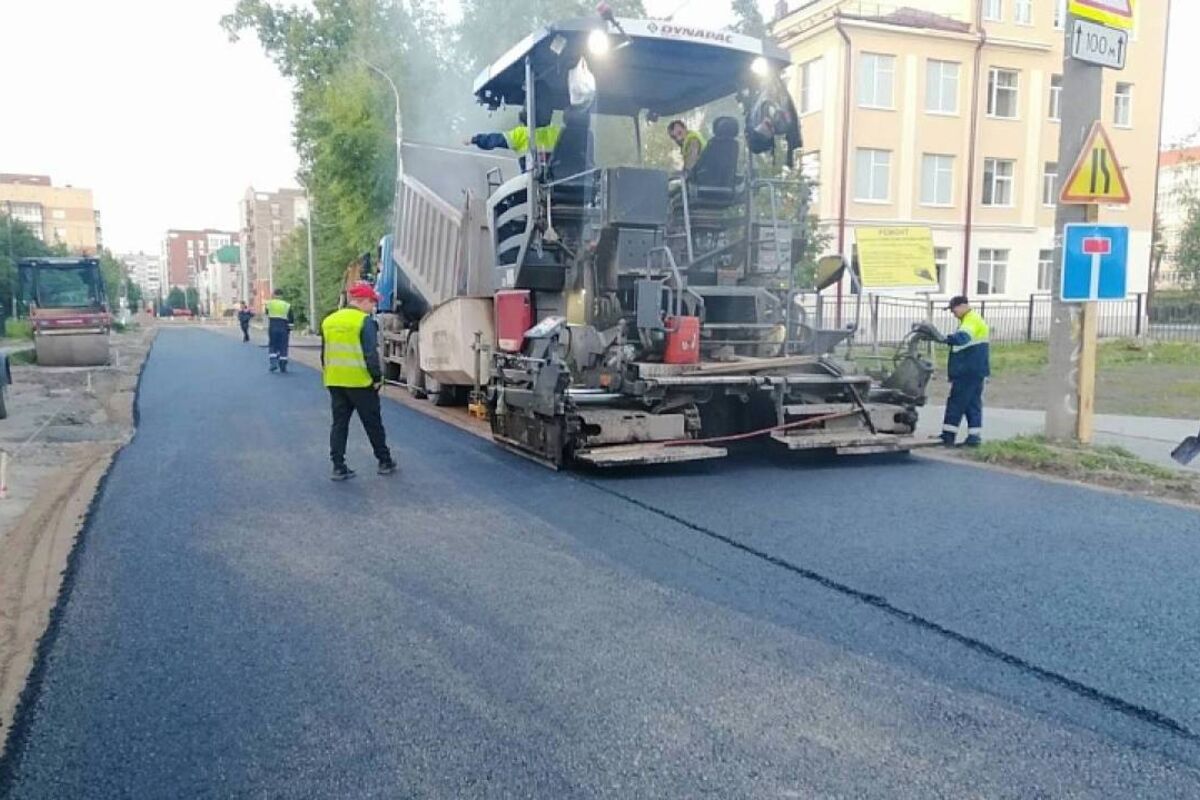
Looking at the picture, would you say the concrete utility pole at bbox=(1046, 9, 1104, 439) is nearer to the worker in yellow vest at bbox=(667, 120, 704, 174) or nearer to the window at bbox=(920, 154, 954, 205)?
the worker in yellow vest at bbox=(667, 120, 704, 174)

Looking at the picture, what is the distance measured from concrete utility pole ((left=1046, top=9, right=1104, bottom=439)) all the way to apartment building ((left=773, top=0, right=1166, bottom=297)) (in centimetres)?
1813

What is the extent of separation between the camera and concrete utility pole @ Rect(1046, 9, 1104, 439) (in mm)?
8125

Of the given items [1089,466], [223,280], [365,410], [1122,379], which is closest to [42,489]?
[365,410]

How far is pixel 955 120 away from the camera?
2817 cm

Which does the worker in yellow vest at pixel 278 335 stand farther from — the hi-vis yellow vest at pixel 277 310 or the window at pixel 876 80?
the window at pixel 876 80

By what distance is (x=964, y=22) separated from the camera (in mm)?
28516

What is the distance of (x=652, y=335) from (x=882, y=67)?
2271cm

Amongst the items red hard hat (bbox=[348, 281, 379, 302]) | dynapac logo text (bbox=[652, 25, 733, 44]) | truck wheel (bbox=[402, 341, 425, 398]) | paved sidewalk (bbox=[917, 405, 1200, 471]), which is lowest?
paved sidewalk (bbox=[917, 405, 1200, 471])

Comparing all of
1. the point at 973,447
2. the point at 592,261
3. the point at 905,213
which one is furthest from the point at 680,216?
the point at 905,213

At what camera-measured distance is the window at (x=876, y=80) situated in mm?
26781

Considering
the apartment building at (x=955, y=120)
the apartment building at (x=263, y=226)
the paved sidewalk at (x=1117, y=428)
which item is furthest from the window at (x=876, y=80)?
the apartment building at (x=263, y=226)

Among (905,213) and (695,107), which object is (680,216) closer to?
(695,107)

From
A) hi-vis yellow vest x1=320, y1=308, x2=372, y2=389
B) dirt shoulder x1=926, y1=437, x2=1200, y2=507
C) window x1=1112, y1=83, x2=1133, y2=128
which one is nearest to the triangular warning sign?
dirt shoulder x1=926, y1=437, x2=1200, y2=507

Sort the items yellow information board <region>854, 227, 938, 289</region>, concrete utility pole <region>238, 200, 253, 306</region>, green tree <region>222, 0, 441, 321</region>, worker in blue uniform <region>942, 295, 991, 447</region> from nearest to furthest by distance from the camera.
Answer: worker in blue uniform <region>942, 295, 991, 447</region> < yellow information board <region>854, 227, 938, 289</region> < green tree <region>222, 0, 441, 321</region> < concrete utility pole <region>238, 200, 253, 306</region>
